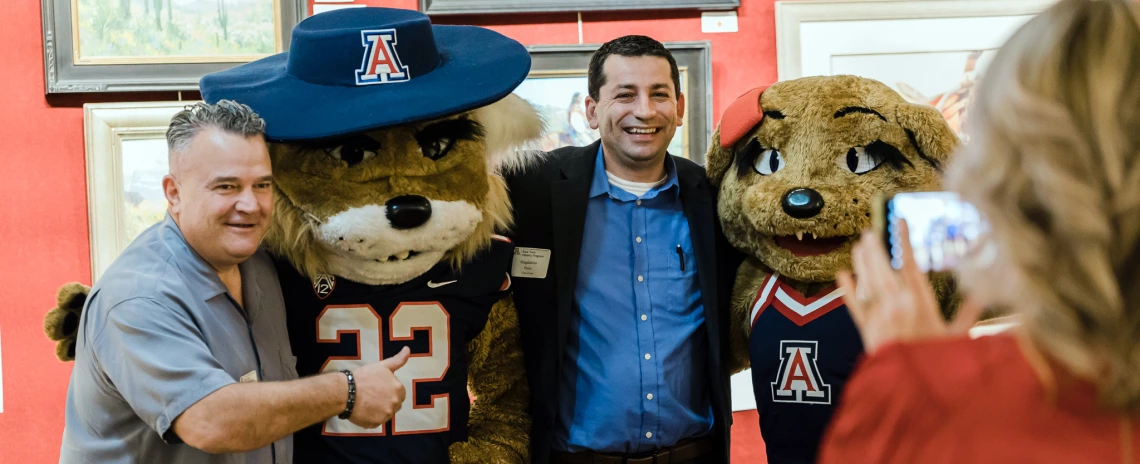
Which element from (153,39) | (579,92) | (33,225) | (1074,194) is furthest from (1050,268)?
(33,225)

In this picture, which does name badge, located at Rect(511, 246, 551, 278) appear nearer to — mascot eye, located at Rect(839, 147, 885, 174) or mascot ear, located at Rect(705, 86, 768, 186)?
mascot ear, located at Rect(705, 86, 768, 186)

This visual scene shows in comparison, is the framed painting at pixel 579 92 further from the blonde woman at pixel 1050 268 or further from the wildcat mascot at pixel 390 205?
the blonde woman at pixel 1050 268

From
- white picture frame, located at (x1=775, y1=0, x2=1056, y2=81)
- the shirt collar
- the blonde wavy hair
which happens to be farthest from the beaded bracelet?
white picture frame, located at (x1=775, y1=0, x2=1056, y2=81)

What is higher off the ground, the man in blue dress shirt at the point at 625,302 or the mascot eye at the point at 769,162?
Result: the mascot eye at the point at 769,162

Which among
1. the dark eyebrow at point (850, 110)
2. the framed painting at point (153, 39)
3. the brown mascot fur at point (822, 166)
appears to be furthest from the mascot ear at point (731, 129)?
the framed painting at point (153, 39)

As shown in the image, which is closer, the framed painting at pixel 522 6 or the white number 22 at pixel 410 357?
the white number 22 at pixel 410 357

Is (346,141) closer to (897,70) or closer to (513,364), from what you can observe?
(513,364)

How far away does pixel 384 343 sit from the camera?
6.49 feet

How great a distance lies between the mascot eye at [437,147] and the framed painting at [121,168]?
3.98ft

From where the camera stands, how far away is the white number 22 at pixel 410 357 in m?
1.97

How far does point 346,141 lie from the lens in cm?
190

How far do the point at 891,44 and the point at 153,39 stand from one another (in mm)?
2249

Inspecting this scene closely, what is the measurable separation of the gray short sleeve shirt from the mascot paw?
35 centimetres

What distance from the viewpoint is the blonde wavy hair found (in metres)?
0.72
